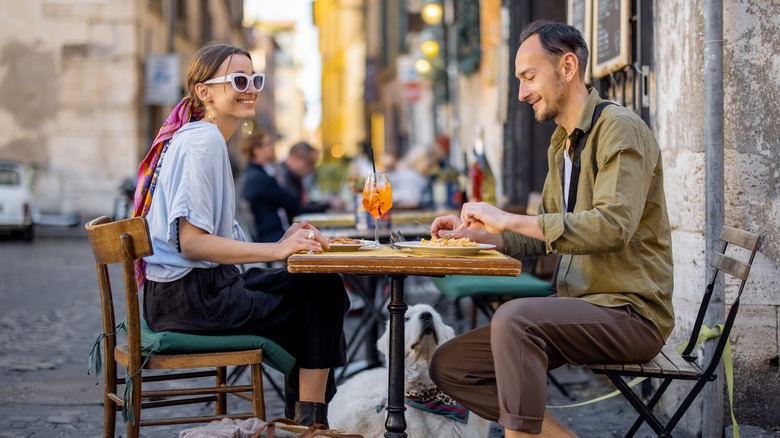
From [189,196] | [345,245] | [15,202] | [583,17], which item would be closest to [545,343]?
[345,245]

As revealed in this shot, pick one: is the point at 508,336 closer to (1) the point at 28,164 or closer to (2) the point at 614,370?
(2) the point at 614,370

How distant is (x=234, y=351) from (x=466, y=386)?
864 mm

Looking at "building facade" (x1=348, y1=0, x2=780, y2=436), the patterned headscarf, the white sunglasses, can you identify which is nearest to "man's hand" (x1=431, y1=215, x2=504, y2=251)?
the white sunglasses

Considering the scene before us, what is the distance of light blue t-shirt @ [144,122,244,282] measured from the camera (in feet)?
12.3

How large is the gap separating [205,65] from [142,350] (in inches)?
44.6

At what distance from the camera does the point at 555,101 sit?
143 inches

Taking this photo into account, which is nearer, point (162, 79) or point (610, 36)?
point (610, 36)

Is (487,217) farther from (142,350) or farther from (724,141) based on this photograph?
(724,141)

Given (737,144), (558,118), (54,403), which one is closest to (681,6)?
(737,144)

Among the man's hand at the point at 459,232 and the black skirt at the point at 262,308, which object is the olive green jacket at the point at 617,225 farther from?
the black skirt at the point at 262,308

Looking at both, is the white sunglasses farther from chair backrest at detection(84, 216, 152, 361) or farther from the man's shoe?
the man's shoe

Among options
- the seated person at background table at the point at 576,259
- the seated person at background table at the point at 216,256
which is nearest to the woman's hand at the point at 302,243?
the seated person at background table at the point at 216,256

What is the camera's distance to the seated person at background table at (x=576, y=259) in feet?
10.8

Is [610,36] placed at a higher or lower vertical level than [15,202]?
higher
